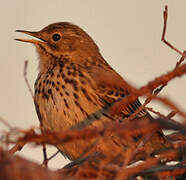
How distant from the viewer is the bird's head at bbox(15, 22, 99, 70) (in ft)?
18.8

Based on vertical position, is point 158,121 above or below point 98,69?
above

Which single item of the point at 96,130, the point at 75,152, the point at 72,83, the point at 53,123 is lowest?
the point at 75,152

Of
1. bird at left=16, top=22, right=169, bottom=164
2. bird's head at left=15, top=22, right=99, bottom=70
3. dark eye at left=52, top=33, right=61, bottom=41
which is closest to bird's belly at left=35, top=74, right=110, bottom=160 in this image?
bird at left=16, top=22, right=169, bottom=164

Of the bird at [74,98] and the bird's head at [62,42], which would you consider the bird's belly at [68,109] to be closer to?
the bird at [74,98]

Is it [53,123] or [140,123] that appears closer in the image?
[140,123]

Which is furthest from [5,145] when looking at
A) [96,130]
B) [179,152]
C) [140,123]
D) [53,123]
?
[53,123]

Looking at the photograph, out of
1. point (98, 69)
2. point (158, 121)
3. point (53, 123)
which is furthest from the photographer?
point (98, 69)

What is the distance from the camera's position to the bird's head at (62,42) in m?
5.74

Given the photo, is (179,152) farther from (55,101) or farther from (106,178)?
(55,101)

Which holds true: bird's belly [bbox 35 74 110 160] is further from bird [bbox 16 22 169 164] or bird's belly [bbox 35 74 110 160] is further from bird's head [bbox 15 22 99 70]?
bird's head [bbox 15 22 99 70]

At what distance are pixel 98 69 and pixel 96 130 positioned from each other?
10.1ft

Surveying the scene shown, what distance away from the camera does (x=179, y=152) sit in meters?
2.88

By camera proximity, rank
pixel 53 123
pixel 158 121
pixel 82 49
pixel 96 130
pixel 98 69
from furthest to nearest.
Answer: pixel 82 49
pixel 98 69
pixel 53 123
pixel 96 130
pixel 158 121

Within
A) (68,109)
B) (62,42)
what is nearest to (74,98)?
(68,109)
